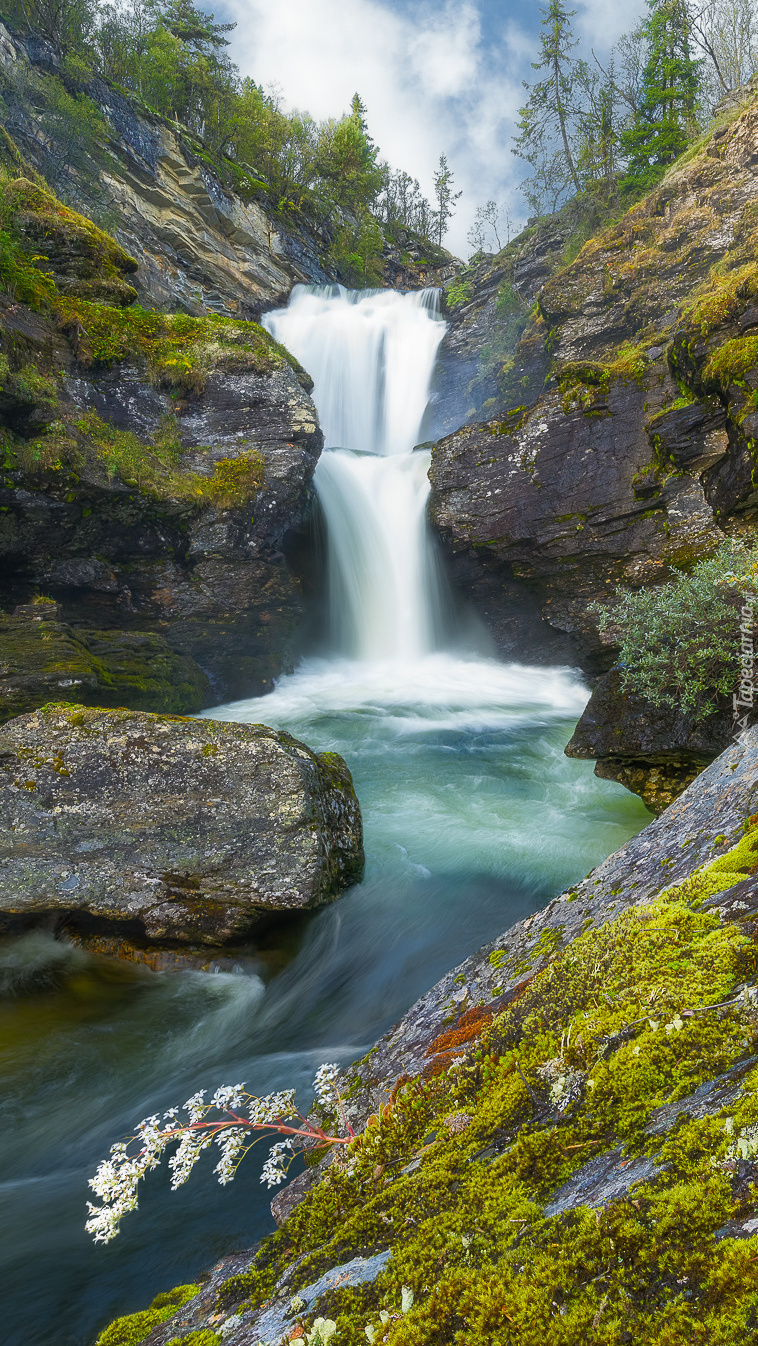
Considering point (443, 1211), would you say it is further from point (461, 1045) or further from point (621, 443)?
point (621, 443)

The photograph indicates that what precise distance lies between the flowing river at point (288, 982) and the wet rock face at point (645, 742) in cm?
39

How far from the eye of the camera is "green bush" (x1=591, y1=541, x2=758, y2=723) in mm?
6902

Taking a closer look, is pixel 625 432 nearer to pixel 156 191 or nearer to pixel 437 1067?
pixel 437 1067

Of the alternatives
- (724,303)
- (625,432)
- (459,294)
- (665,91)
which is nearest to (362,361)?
(459,294)

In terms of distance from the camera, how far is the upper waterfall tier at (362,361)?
26.4 metres

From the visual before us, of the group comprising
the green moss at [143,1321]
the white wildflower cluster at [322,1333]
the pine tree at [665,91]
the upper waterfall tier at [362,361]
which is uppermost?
the pine tree at [665,91]

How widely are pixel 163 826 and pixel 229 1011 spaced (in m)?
1.74

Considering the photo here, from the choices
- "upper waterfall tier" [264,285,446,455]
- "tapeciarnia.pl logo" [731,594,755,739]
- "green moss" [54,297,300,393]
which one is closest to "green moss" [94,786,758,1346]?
"tapeciarnia.pl logo" [731,594,755,739]

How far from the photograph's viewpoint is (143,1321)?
6.61ft

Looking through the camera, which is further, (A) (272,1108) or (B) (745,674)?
(B) (745,674)

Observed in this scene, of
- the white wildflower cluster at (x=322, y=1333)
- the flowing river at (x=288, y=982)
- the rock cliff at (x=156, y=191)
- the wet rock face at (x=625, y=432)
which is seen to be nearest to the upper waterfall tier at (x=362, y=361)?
the rock cliff at (x=156, y=191)

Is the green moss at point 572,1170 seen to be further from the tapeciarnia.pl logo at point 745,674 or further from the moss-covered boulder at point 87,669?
the moss-covered boulder at point 87,669

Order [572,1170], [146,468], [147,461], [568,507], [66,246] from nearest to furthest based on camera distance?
[572,1170]
[146,468]
[147,461]
[66,246]
[568,507]

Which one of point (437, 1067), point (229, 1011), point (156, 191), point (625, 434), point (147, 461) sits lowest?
point (229, 1011)
